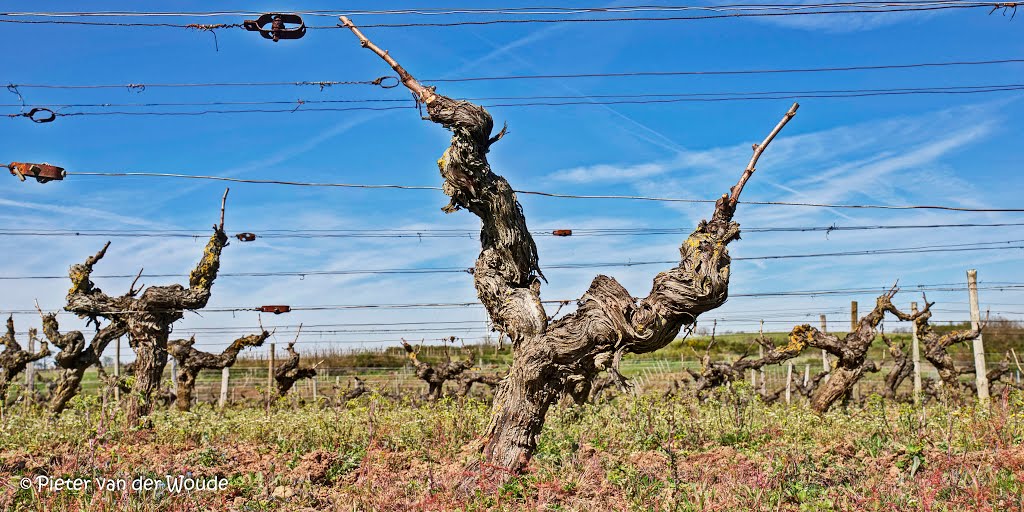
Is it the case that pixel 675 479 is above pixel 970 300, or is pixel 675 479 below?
below

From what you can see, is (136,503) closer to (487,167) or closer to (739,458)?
(487,167)

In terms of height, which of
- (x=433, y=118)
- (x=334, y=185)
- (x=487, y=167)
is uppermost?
(x=334, y=185)

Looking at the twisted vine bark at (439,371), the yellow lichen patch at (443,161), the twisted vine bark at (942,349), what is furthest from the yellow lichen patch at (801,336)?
the yellow lichen patch at (443,161)

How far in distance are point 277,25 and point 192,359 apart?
9.53 meters

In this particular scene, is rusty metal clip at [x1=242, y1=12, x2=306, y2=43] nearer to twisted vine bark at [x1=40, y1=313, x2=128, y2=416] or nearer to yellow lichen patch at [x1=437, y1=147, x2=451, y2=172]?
yellow lichen patch at [x1=437, y1=147, x2=451, y2=172]

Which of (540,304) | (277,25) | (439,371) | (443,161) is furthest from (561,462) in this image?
(439,371)

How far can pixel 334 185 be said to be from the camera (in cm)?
1603

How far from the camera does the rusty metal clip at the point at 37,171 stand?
40.2ft

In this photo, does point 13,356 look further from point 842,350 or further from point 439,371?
point 842,350

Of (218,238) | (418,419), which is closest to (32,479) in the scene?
(418,419)

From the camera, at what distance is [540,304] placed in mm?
8336

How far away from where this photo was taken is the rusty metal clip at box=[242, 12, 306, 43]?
10.7 meters

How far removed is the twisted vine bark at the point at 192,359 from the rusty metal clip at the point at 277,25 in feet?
26.6

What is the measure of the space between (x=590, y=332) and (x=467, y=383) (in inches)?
476
